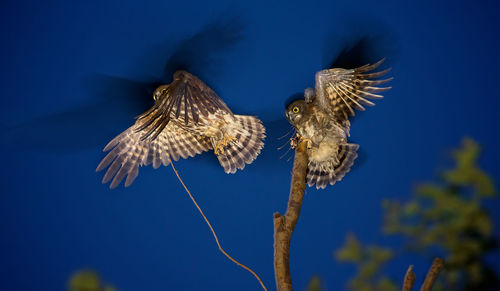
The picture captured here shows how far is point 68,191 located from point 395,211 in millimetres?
1538

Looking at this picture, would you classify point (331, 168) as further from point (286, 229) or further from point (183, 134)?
point (183, 134)

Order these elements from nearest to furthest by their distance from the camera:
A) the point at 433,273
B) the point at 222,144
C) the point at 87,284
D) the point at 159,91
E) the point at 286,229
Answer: the point at 87,284 → the point at 433,273 → the point at 286,229 → the point at 159,91 → the point at 222,144

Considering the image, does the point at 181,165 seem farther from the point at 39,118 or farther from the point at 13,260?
the point at 13,260

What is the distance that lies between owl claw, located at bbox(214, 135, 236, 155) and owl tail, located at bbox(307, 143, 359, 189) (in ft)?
1.32

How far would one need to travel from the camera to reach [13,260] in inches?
81.4

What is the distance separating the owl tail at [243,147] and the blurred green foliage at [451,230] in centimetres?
70

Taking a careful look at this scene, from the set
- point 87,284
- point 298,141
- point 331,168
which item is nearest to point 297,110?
point 298,141

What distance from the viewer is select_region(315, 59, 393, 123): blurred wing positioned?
189 cm

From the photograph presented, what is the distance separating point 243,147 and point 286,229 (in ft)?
1.70

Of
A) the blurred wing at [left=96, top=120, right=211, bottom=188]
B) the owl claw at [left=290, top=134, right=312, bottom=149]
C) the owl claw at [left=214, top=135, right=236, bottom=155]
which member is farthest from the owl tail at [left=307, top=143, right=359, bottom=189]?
the blurred wing at [left=96, top=120, right=211, bottom=188]

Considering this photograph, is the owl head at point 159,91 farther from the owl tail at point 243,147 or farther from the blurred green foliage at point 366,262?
the blurred green foliage at point 366,262

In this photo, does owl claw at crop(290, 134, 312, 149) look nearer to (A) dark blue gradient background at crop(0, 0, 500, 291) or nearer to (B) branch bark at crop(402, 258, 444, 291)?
(A) dark blue gradient background at crop(0, 0, 500, 291)

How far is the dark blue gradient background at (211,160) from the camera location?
6.31ft

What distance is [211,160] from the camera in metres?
2.23
